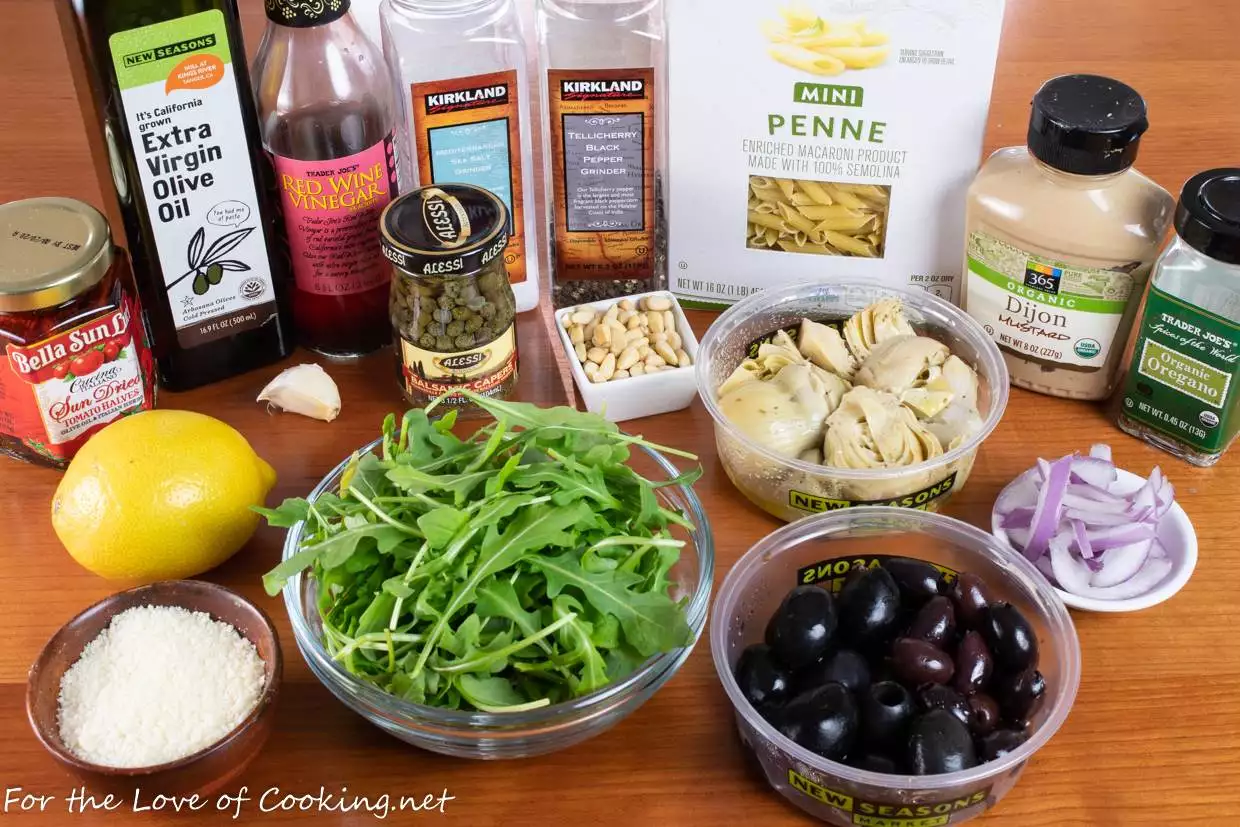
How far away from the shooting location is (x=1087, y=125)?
3.35ft

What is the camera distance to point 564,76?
1.13 metres

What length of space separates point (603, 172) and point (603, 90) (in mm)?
79

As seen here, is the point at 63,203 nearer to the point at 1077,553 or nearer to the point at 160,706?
the point at 160,706

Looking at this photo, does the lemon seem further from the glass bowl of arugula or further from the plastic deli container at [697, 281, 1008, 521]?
the plastic deli container at [697, 281, 1008, 521]

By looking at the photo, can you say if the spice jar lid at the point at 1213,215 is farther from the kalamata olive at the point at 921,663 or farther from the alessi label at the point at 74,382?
the alessi label at the point at 74,382

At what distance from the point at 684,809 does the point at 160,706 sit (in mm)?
338

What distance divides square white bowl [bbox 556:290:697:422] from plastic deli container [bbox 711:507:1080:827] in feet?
0.74

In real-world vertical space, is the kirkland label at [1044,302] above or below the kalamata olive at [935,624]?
above

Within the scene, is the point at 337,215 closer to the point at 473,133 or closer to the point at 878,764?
the point at 473,133

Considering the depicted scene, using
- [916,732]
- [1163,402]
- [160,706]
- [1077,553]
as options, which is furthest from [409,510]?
[1163,402]

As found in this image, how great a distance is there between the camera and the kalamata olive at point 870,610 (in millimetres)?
854

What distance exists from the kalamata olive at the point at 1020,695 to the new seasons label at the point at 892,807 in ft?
0.18

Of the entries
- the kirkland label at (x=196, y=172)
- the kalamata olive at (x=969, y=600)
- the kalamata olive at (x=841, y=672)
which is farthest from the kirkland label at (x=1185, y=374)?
the kirkland label at (x=196, y=172)

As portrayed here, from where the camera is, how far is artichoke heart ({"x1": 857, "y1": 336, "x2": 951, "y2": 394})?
3.48 ft
